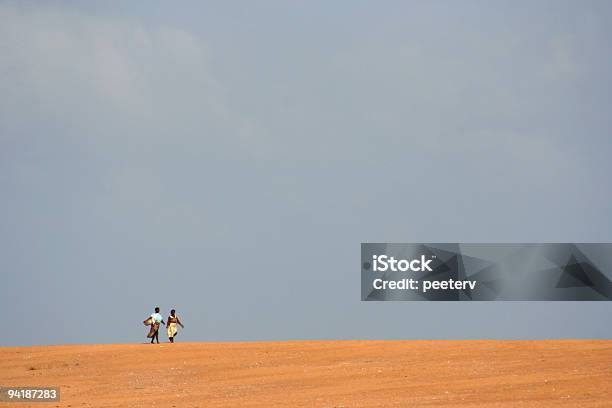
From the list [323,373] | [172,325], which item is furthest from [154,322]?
[323,373]

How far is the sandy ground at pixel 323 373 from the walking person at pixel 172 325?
180 centimetres

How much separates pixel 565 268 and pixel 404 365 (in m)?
11.6

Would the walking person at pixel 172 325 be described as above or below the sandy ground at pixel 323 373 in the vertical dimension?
above

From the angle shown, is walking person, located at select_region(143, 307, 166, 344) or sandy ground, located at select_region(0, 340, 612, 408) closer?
sandy ground, located at select_region(0, 340, 612, 408)

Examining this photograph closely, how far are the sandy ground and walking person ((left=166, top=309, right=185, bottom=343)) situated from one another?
1.80 m

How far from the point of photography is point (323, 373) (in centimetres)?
3534

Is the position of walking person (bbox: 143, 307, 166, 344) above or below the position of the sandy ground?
above

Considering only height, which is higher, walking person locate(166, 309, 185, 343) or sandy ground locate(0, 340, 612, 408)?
walking person locate(166, 309, 185, 343)

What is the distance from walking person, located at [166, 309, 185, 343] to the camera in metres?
46.4

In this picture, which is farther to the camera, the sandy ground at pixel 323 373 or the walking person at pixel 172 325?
the walking person at pixel 172 325

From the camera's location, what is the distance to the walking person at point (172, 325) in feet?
152

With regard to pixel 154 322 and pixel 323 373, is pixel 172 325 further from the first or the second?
pixel 323 373

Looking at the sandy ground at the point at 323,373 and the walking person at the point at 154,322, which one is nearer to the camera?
the sandy ground at the point at 323,373

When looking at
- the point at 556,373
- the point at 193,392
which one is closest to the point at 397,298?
the point at 556,373
